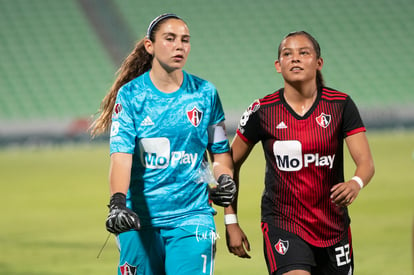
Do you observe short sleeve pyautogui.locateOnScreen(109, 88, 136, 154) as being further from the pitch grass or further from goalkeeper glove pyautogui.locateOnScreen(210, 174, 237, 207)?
the pitch grass

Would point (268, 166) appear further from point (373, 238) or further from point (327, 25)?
point (327, 25)

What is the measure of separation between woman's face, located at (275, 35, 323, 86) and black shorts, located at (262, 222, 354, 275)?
3.12 ft

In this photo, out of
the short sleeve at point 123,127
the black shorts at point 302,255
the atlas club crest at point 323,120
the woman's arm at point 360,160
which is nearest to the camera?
the short sleeve at point 123,127

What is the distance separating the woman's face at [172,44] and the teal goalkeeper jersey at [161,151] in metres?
0.17

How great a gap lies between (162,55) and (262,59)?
23.9 metres

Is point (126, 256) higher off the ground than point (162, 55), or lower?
lower

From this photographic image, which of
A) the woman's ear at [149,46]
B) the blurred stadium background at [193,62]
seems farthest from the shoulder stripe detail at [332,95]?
the blurred stadium background at [193,62]

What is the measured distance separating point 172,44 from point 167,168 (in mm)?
717

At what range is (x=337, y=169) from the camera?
4.47 metres

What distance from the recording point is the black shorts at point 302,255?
14.2 feet

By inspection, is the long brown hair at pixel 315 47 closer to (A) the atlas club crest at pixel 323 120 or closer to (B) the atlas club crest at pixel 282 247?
(A) the atlas club crest at pixel 323 120

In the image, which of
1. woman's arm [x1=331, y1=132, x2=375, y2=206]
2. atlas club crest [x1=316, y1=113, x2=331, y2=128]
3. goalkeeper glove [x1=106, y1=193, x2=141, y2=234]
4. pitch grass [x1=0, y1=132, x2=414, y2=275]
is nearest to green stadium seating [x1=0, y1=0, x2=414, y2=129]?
pitch grass [x1=0, y1=132, x2=414, y2=275]

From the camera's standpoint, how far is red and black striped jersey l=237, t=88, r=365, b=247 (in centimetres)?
441

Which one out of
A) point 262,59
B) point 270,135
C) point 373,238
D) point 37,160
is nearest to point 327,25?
point 262,59
